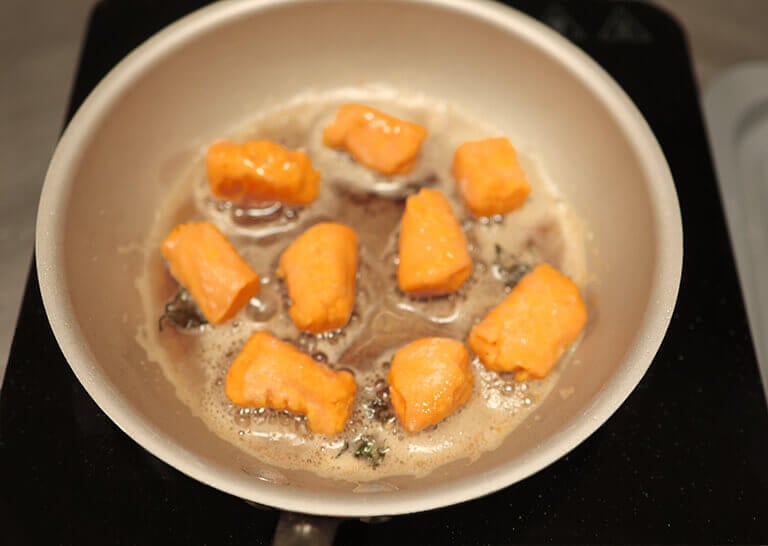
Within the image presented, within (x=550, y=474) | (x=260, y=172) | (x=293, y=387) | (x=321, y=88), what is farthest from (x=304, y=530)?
(x=321, y=88)

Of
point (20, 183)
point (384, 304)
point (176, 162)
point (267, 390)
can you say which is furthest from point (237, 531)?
point (20, 183)

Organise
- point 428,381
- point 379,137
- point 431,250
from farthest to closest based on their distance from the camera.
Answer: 1. point 379,137
2. point 431,250
3. point 428,381

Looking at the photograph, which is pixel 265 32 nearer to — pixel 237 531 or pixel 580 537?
pixel 237 531

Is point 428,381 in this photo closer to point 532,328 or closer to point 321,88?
point 532,328

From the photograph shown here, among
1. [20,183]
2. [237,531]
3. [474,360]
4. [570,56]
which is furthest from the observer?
[20,183]

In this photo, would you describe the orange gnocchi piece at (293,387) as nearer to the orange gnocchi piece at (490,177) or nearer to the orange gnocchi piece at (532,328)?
the orange gnocchi piece at (532,328)

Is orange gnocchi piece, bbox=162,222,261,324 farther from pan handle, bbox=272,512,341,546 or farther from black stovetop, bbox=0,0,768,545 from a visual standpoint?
pan handle, bbox=272,512,341,546
